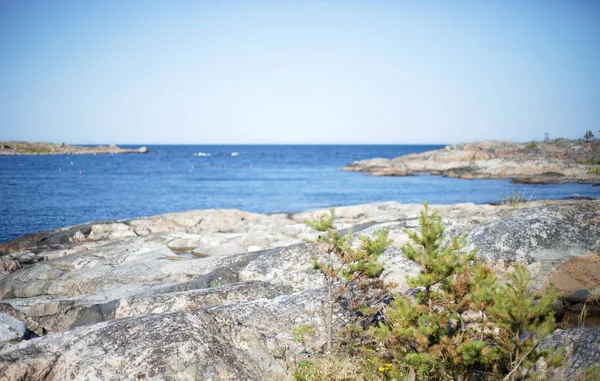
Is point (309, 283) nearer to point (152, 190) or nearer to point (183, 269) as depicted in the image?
point (183, 269)

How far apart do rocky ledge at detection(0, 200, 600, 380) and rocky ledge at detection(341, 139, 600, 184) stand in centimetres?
3493

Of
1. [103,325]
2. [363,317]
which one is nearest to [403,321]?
[363,317]

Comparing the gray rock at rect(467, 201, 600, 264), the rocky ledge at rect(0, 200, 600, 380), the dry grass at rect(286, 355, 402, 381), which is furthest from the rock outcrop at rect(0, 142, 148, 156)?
the dry grass at rect(286, 355, 402, 381)

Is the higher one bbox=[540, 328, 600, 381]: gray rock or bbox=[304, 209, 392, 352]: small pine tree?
bbox=[304, 209, 392, 352]: small pine tree

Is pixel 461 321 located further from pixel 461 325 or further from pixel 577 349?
Answer: pixel 577 349

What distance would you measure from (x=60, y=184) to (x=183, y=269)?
4654 cm

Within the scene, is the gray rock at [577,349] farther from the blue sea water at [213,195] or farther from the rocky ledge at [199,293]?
the blue sea water at [213,195]

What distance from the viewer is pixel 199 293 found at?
9.37 metres

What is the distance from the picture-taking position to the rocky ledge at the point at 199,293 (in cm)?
578

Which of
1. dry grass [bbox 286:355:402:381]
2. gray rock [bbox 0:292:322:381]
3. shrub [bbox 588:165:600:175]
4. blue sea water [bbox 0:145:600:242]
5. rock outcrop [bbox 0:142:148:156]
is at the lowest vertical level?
blue sea water [bbox 0:145:600:242]

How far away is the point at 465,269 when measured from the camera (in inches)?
202

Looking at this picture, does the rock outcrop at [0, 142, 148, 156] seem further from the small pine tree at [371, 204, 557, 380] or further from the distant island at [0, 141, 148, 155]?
the small pine tree at [371, 204, 557, 380]

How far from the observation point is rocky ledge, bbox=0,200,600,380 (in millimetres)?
5777

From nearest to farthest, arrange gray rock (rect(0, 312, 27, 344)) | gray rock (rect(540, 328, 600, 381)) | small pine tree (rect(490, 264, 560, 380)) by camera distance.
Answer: small pine tree (rect(490, 264, 560, 380)) → gray rock (rect(540, 328, 600, 381)) → gray rock (rect(0, 312, 27, 344))
